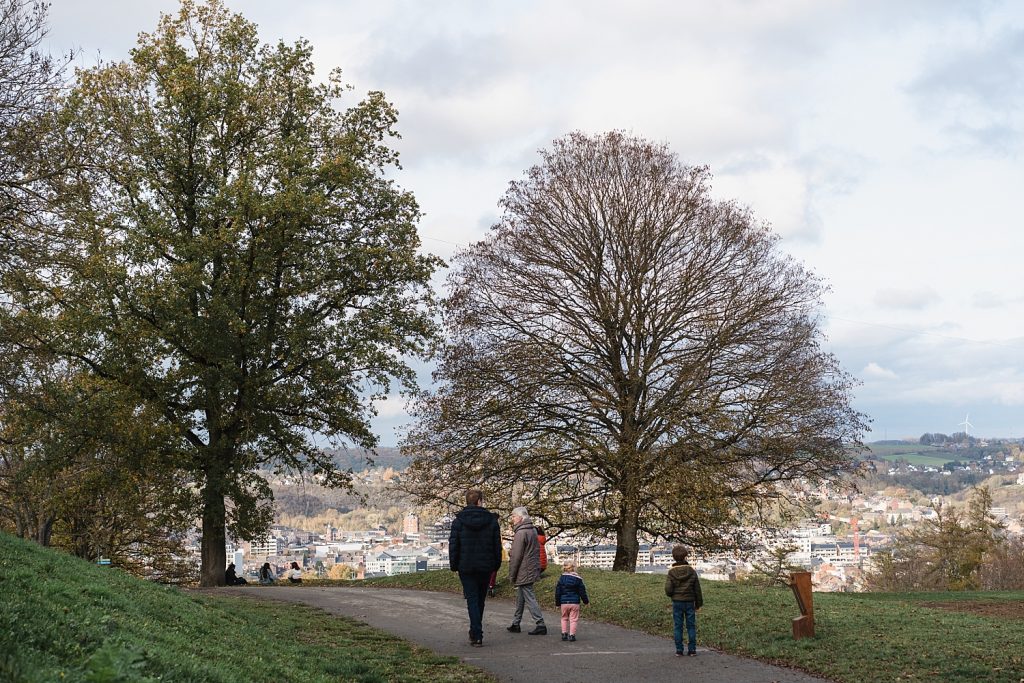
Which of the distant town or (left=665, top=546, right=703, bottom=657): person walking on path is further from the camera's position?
the distant town

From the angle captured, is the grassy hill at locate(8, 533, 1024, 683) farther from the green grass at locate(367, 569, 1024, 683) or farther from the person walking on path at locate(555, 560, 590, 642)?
the person walking on path at locate(555, 560, 590, 642)

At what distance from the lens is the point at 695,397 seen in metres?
26.9

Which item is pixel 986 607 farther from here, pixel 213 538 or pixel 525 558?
pixel 213 538

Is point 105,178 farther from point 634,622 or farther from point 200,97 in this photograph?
point 634,622

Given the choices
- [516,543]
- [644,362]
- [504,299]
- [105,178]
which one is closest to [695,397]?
[644,362]

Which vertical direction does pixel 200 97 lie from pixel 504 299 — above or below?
above

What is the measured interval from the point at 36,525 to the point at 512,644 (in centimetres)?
3122

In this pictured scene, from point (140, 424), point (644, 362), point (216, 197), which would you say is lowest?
point (140, 424)

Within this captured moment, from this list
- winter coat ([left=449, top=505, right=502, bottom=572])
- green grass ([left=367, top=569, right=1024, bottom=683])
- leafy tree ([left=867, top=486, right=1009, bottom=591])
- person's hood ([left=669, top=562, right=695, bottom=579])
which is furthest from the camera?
leafy tree ([left=867, top=486, right=1009, bottom=591])

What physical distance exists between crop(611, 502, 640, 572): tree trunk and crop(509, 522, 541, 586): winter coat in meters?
13.0

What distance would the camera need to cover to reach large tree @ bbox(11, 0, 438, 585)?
81.2 ft

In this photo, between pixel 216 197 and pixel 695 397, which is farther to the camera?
pixel 695 397

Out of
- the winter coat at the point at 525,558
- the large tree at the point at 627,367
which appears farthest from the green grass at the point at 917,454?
the winter coat at the point at 525,558

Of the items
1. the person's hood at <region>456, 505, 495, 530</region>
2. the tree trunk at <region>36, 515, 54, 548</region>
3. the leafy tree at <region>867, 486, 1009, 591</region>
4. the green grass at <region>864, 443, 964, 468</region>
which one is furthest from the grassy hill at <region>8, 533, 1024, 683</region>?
the green grass at <region>864, 443, 964, 468</region>
